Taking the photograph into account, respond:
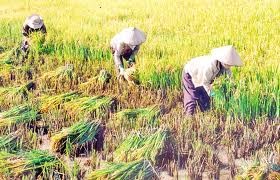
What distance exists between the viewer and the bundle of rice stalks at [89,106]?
4.45 m

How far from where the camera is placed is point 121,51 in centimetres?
517

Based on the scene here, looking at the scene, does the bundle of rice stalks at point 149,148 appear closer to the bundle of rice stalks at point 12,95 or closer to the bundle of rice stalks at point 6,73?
the bundle of rice stalks at point 12,95

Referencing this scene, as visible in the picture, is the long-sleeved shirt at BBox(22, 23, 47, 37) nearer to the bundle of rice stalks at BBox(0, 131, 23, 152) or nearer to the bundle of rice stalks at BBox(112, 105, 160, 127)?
the bundle of rice stalks at BBox(112, 105, 160, 127)

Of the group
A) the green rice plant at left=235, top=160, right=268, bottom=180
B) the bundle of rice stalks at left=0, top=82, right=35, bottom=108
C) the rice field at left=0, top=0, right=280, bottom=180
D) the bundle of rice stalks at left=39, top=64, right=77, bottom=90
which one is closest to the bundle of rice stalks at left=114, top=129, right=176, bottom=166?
the rice field at left=0, top=0, right=280, bottom=180

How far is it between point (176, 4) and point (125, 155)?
6808 mm

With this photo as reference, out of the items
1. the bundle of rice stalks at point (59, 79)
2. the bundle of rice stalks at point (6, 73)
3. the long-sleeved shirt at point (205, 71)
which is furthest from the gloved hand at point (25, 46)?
the long-sleeved shirt at point (205, 71)

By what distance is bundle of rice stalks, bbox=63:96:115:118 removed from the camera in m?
4.45

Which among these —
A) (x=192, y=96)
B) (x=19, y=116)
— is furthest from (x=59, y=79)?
(x=192, y=96)

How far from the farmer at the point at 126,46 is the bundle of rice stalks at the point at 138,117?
0.79 metres

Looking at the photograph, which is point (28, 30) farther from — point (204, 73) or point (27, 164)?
point (27, 164)

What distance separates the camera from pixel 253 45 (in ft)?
19.6

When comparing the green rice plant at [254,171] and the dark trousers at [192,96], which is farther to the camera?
the dark trousers at [192,96]

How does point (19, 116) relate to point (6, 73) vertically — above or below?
below

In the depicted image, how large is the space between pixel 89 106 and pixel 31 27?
2.42 m
